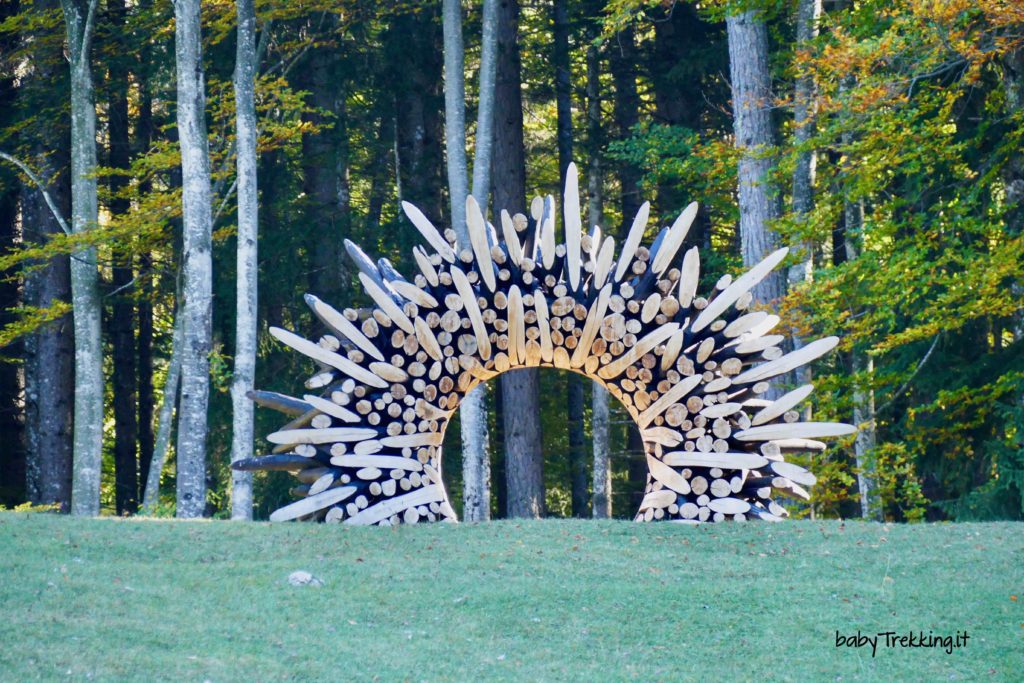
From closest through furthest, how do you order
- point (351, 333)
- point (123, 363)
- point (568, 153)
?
point (351, 333)
point (568, 153)
point (123, 363)

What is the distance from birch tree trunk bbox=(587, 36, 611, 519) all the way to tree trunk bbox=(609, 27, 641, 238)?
1.21ft

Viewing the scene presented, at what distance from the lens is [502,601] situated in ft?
23.7

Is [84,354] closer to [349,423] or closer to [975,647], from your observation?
[349,423]

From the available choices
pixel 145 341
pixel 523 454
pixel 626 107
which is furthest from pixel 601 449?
pixel 145 341

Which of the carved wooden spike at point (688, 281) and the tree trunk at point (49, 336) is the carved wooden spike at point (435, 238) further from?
the tree trunk at point (49, 336)

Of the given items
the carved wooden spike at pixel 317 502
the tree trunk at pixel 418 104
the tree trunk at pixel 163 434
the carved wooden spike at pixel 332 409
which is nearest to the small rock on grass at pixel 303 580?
the carved wooden spike at pixel 317 502

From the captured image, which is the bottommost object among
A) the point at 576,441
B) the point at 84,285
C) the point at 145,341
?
the point at 576,441

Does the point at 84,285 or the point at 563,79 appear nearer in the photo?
the point at 84,285

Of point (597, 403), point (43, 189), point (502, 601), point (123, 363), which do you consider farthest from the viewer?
point (123, 363)

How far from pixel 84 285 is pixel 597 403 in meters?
7.60

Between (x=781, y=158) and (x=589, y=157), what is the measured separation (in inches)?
236

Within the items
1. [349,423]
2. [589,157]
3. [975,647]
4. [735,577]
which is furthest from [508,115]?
[975,647]

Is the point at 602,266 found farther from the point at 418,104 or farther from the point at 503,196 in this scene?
the point at 418,104

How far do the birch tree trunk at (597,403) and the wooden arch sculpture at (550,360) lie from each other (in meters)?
9.14
